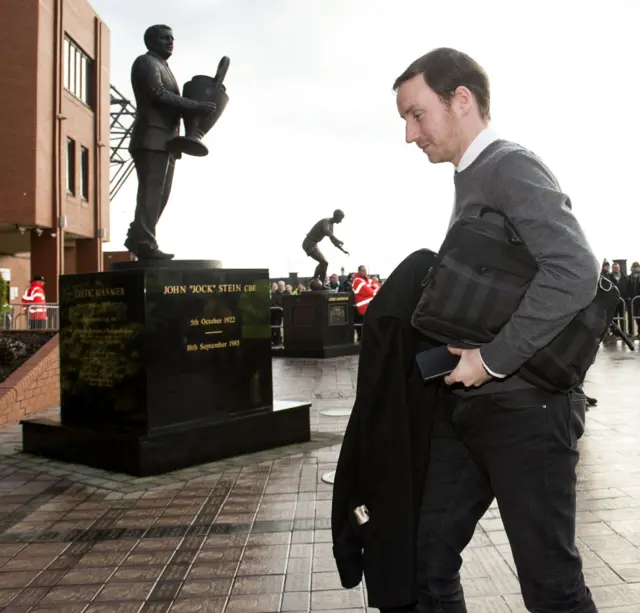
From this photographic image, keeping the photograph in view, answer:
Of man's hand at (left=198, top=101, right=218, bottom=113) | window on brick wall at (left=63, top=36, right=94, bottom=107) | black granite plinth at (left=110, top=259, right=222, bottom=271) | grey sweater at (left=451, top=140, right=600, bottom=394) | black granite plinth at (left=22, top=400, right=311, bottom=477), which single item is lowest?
black granite plinth at (left=22, top=400, right=311, bottom=477)

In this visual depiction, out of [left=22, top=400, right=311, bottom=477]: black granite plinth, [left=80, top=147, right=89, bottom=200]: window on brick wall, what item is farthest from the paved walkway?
[left=80, top=147, right=89, bottom=200]: window on brick wall

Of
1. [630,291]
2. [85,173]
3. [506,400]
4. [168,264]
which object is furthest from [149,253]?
[85,173]

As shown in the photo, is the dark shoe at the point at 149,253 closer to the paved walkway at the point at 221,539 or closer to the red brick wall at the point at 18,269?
the paved walkway at the point at 221,539

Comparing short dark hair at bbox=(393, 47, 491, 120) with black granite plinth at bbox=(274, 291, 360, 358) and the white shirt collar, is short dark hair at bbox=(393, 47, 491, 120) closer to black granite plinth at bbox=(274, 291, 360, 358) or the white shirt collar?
the white shirt collar

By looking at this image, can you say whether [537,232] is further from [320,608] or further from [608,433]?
[608,433]

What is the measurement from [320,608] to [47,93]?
84.2 ft

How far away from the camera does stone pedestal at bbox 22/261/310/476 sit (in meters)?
5.68

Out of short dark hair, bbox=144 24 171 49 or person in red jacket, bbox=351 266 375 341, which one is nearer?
short dark hair, bbox=144 24 171 49

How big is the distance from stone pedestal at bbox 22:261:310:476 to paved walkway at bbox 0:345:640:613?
0.21 meters

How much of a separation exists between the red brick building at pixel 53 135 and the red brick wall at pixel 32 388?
16259mm

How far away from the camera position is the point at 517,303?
1826mm

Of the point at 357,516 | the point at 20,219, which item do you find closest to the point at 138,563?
the point at 357,516

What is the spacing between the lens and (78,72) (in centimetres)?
2872

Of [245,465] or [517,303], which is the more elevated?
[517,303]
